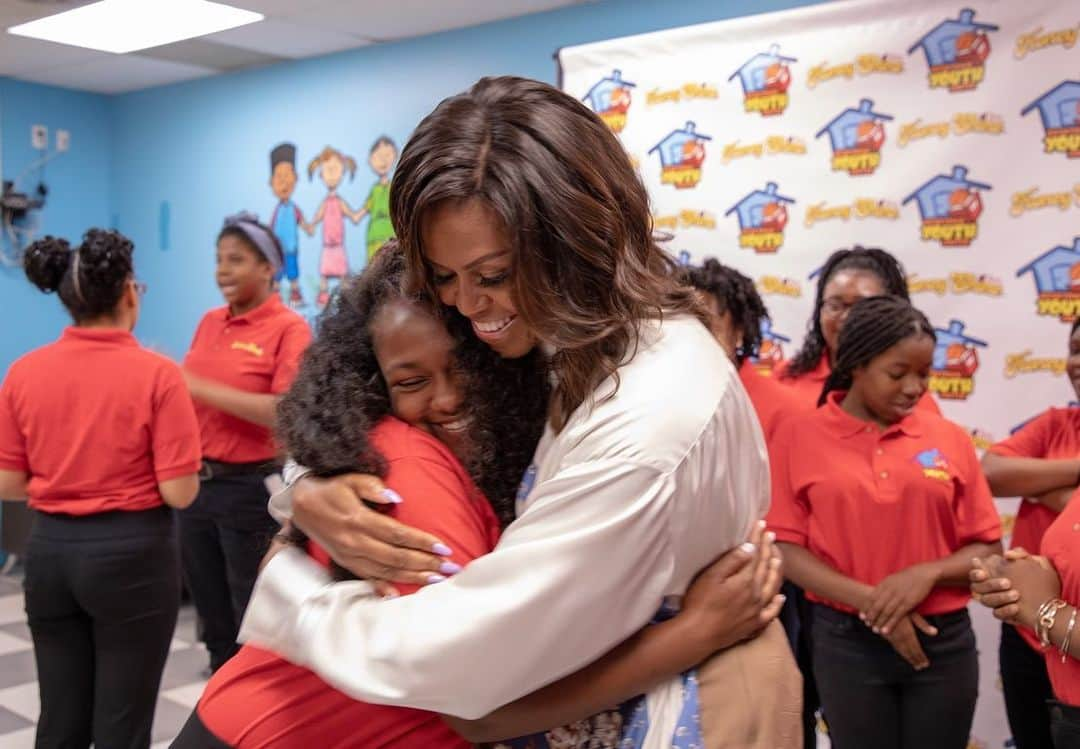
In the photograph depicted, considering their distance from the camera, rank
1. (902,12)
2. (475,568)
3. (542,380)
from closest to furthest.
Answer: (475,568), (542,380), (902,12)

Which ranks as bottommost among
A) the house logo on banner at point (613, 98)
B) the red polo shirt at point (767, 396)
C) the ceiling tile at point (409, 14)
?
the red polo shirt at point (767, 396)

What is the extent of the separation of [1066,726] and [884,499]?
0.67m

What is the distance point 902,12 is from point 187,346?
15.4 ft

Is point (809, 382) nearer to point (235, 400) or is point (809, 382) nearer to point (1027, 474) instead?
point (1027, 474)

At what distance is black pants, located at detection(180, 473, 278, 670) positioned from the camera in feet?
11.9

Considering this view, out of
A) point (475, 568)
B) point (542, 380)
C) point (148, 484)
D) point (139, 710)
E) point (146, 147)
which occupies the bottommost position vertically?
point (139, 710)

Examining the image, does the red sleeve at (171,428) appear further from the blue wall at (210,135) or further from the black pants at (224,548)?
the blue wall at (210,135)

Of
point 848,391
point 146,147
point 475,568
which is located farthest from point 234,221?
point 146,147

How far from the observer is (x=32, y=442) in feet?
9.71

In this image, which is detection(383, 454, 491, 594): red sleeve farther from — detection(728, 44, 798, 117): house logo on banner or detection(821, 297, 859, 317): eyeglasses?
detection(728, 44, 798, 117): house logo on banner

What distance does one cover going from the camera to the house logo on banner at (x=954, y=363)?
11.9 feet

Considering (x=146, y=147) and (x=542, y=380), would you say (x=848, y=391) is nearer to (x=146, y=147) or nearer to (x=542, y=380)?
(x=542, y=380)

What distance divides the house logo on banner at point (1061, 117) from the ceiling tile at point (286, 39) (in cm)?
333

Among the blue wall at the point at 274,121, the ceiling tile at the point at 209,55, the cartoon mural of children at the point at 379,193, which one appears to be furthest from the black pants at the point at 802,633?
the ceiling tile at the point at 209,55
